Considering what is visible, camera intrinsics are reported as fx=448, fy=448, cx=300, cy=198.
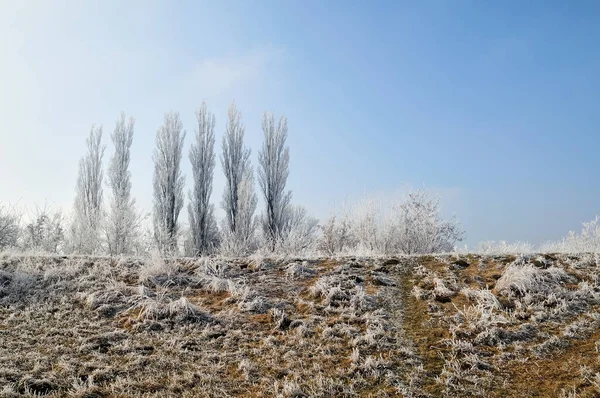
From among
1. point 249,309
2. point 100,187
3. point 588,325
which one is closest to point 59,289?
point 249,309

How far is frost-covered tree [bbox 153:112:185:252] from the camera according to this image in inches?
1105

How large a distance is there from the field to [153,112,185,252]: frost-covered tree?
18.2 meters

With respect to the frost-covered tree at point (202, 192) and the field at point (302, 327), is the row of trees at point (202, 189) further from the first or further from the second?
the field at point (302, 327)

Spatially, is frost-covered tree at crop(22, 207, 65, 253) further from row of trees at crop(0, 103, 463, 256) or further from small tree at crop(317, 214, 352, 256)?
small tree at crop(317, 214, 352, 256)

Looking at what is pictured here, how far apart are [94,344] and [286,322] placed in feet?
9.31

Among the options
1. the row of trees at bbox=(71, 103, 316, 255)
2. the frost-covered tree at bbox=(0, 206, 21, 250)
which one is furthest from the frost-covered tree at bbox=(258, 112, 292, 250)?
the frost-covered tree at bbox=(0, 206, 21, 250)

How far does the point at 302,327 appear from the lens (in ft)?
22.7

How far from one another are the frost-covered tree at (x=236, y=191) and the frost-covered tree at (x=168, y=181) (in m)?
2.91

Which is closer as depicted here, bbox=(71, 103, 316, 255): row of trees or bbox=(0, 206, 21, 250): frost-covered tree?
bbox=(0, 206, 21, 250): frost-covered tree

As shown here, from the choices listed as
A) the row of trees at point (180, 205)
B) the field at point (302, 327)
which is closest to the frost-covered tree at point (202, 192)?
the row of trees at point (180, 205)

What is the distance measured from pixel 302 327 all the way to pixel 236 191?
22782 mm

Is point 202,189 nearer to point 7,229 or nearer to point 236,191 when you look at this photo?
point 236,191

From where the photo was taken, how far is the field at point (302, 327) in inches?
216

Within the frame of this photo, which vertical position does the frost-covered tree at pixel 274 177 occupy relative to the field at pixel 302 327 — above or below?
above
